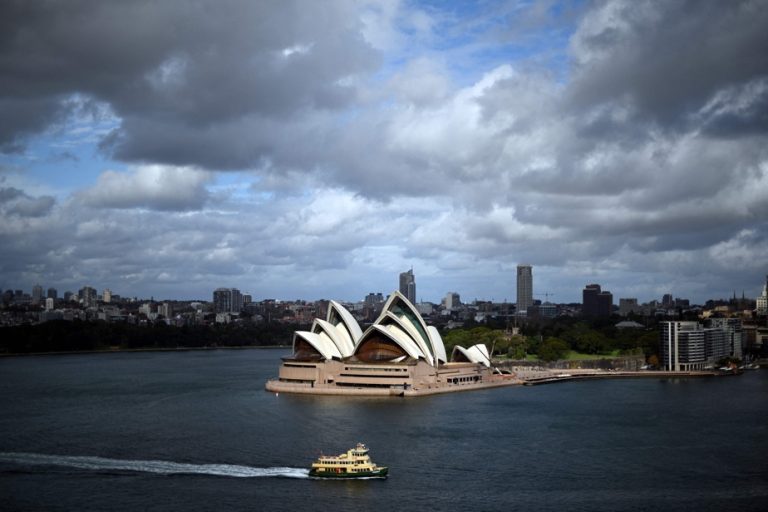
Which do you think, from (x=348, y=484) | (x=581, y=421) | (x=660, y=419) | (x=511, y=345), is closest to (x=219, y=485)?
(x=348, y=484)

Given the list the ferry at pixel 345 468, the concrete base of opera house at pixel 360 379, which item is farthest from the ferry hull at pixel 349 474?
the concrete base of opera house at pixel 360 379

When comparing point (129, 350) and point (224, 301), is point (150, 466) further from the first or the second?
point (224, 301)

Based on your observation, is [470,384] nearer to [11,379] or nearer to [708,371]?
[708,371]

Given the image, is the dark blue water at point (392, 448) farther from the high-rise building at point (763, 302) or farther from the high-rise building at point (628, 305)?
the high-rise building at point (628, 305)

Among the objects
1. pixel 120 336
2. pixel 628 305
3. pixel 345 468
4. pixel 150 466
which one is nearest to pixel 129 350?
pixel 120 336

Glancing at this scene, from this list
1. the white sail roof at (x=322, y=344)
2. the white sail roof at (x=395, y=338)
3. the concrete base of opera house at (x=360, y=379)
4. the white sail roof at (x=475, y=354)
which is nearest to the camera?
the concrete base of opera house at (x=360, y=379)

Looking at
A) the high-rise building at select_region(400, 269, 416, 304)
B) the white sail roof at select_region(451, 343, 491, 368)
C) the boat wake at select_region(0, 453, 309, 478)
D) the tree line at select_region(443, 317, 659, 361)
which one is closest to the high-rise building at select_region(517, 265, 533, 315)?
the high-rise building at select_region(400, 269, 416, 304)

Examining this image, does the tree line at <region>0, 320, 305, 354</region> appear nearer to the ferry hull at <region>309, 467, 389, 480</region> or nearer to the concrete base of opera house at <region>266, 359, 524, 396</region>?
the concrete base of opera house at <region>266, 359, 524, 396</region>
